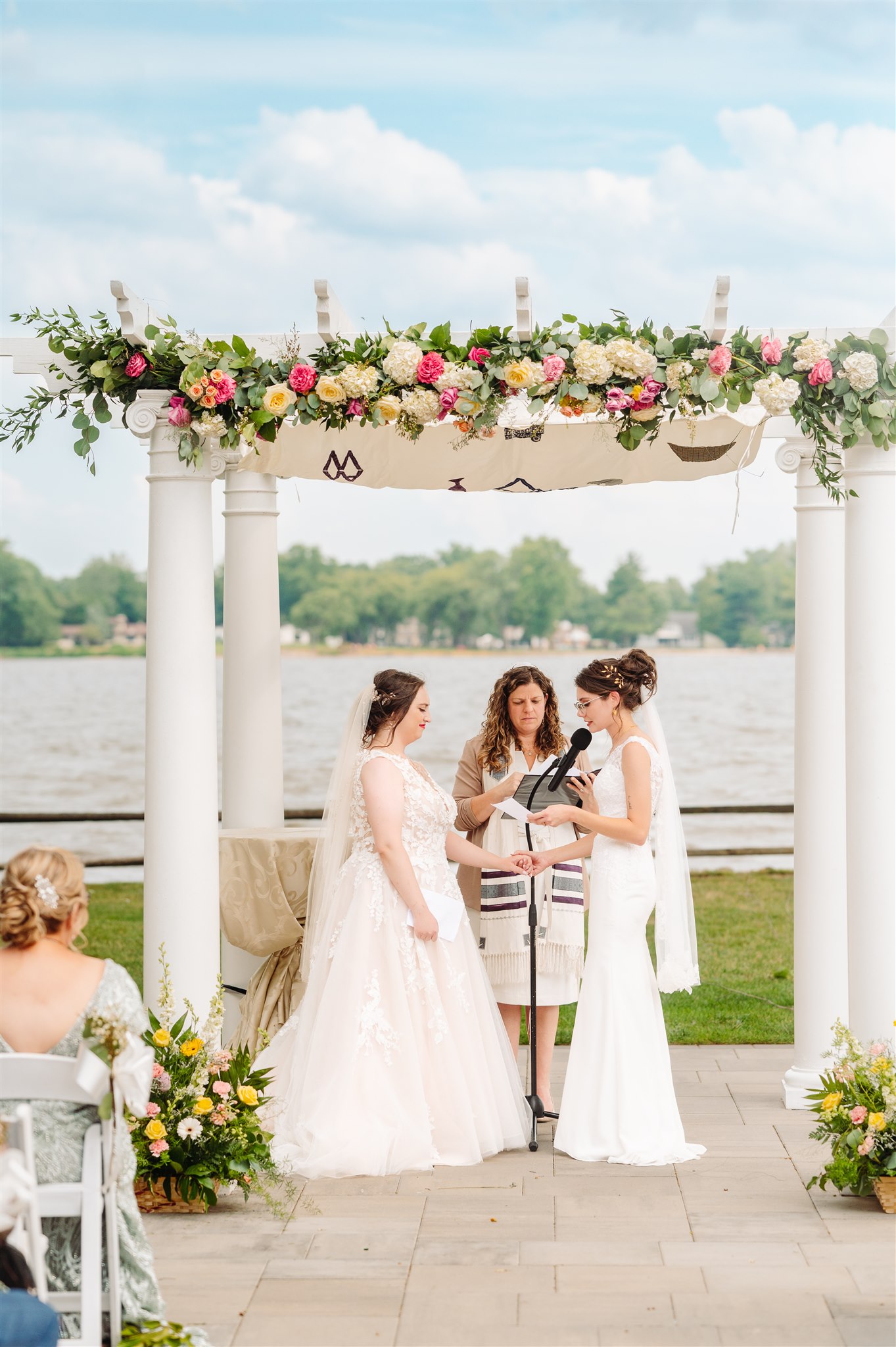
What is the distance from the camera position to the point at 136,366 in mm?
5223

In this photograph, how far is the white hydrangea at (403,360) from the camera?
5.20 metres

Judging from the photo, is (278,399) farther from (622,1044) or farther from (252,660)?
(622,1044)

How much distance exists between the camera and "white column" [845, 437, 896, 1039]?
5.42m

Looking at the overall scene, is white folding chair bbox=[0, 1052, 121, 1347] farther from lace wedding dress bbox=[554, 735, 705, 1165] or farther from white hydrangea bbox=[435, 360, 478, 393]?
white hydrangea bbox=[435, 360, 478, 393]

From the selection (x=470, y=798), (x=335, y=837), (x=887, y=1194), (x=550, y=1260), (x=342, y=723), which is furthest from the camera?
(x=342, y=723)

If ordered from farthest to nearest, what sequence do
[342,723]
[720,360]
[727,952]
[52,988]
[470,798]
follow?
[342,723] < [727,952] < [470,798] < [720,360] < [52,988]

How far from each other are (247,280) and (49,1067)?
92.9 feet

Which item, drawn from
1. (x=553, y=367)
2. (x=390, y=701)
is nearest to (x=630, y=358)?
(x=553, y=367)

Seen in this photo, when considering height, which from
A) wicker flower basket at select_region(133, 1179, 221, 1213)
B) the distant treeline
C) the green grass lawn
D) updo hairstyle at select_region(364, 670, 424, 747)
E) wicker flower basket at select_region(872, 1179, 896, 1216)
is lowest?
the green grass lawn

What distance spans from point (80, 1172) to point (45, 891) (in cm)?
70

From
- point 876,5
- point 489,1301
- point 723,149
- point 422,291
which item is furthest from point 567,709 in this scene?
point 489,1301

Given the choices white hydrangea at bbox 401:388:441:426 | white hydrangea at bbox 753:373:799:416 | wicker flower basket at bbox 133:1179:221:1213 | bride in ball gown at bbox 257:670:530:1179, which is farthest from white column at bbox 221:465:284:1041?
white hydrangea at bbox 753:373:799:416

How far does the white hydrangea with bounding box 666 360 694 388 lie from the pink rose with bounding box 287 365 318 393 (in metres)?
1.30

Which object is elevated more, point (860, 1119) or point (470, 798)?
point (470, 798)
